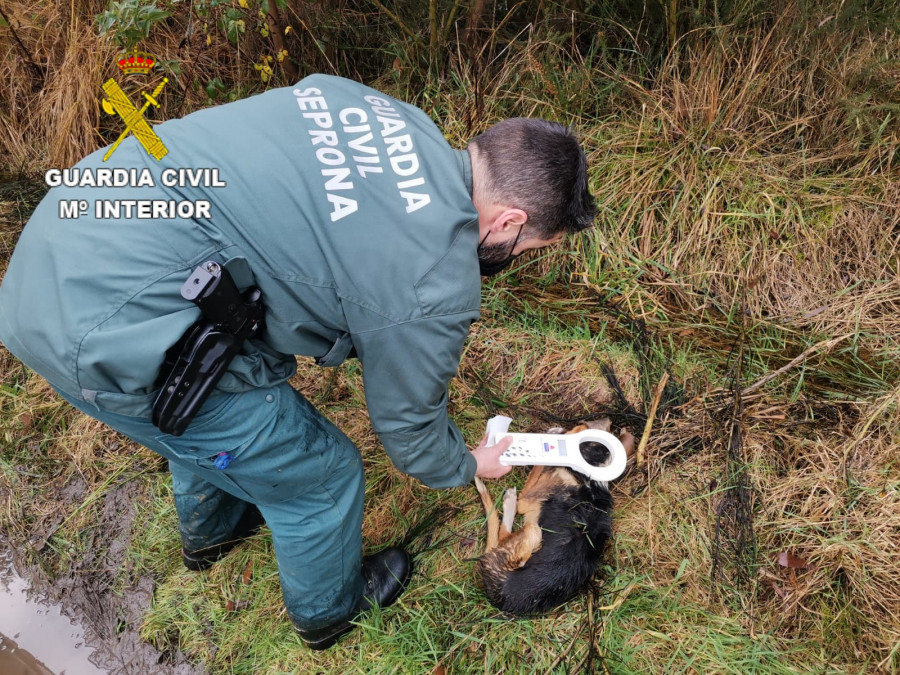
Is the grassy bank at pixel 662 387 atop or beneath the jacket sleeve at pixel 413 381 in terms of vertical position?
beneath

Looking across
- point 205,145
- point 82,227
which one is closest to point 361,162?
point 205,145

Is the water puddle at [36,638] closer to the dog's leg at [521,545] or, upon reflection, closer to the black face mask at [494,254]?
the dog's leg at [521,545]

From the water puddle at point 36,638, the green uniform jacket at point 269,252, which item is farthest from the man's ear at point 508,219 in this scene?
the water puddle at point 36,638

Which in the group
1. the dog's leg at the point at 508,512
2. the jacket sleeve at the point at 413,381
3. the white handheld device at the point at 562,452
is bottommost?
the dog's leg at the point at 508,512

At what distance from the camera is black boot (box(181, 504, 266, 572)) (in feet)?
8.89

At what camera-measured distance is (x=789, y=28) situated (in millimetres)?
3088

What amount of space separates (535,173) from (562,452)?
4.16ft

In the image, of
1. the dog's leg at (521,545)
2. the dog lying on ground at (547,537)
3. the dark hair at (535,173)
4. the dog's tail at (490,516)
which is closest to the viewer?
the dark hair at (535,173)

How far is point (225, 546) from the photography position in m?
2.77

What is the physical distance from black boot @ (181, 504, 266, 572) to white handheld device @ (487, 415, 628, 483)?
3.82 ft

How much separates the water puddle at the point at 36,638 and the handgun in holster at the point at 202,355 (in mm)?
1558

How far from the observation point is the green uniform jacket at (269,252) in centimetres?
168

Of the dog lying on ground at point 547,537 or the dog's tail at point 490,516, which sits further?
the dog's tail at point 490,516

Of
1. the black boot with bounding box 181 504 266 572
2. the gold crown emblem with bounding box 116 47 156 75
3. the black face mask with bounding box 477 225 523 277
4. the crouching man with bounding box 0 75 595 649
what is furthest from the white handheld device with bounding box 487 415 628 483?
the gold crown emblem with bounding box 116 47 156 75
